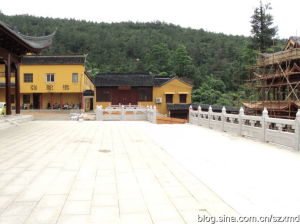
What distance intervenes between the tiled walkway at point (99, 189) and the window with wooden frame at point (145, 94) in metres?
27.4

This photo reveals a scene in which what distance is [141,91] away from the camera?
3497cm

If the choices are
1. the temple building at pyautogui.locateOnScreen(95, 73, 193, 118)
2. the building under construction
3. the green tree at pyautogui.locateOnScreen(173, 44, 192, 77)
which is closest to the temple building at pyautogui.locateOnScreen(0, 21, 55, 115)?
the temple building at pyautogui.locateOnScreen(95, 73, 193, 118)

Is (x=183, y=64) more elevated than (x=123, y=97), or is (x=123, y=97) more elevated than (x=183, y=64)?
(x=183, y=64)

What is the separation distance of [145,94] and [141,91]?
62 centimetres

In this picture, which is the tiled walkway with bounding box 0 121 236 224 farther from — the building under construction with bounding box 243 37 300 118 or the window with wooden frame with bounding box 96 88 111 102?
the window with wooden frame with bounding box 96 88 111 102

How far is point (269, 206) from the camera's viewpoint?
3.88 meters

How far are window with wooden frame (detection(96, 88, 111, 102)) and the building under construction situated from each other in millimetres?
15680

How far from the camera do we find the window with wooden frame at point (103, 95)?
111 ft

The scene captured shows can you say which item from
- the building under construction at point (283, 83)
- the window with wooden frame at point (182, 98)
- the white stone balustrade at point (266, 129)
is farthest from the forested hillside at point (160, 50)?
the white stone balustrade at point (266, 129)

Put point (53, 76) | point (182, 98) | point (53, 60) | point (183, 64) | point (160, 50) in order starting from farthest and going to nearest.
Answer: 1. point (160, 50)
2. point (183, 64)
3. point (182, 98)
4. point (53, 60)
5. point (53, 76)

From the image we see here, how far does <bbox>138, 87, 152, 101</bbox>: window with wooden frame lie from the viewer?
35.0m

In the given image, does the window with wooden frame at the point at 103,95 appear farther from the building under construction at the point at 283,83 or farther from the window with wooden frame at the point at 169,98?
the building under construction at the point at 283,83

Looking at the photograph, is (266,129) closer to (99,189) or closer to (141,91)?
(99,189)

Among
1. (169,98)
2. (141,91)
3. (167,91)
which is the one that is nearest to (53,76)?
(141,91)
